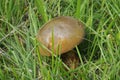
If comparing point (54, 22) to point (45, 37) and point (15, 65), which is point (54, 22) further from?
point (15, 65)

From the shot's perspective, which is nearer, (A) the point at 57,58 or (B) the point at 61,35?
(A) the point at 57,58

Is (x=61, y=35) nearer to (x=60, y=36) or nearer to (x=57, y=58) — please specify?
(x=60, y=36)

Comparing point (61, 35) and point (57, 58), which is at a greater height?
point (61, 35)

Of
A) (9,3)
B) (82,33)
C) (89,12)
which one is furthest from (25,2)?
(82,33)

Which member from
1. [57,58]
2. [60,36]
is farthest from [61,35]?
[57,58]
